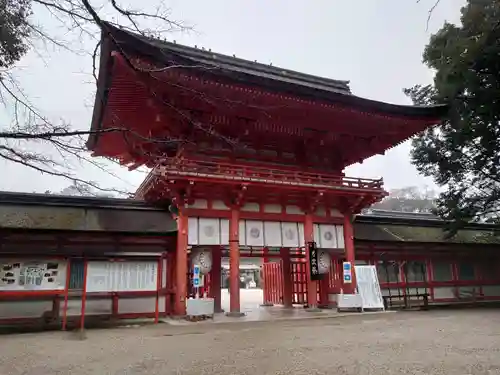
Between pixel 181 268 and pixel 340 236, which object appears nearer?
pixel 181 268

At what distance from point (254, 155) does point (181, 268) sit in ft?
16.3

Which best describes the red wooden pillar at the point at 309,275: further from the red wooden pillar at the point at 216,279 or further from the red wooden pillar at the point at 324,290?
the red wooden pillar at the point at 216,279

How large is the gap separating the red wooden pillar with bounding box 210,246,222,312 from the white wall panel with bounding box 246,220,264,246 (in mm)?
1762

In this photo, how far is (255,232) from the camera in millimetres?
13680

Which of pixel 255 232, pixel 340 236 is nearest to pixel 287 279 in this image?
pixel 340 236

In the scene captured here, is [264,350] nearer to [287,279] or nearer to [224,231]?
[224,231]

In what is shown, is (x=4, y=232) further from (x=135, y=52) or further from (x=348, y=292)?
(x=348, y=292)

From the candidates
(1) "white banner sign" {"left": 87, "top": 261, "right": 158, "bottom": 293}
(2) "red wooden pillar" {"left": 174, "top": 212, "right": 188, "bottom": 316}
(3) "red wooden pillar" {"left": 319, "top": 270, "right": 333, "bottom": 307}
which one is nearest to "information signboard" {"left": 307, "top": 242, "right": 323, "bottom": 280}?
(3) "red wooden pillar" {"left": 319, "top": 270, "right": 333, "bottom": 307}

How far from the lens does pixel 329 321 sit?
36.7 ft

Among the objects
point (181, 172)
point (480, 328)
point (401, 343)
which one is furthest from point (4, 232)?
point (480, 328)

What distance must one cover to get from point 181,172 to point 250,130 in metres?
3.22

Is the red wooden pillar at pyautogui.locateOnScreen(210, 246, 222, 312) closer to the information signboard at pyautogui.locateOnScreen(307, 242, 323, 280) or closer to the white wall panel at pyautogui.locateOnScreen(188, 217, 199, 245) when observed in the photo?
the white wall panel at pyautogui.locateOnScreen(188, 217, 199, 245)

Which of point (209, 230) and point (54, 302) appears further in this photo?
point (209, 230)

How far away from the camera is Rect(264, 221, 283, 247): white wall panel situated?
1381cm
